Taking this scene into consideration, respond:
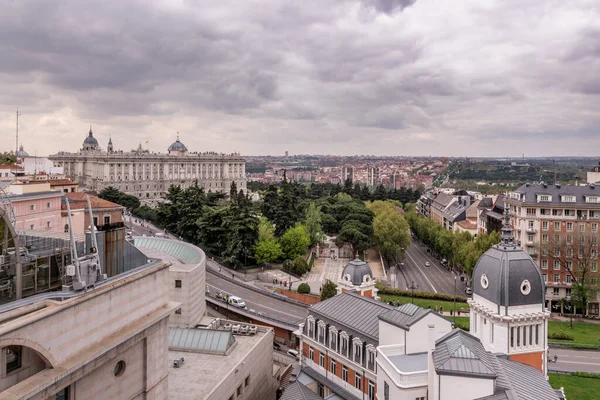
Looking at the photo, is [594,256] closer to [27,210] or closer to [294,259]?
[294,259]

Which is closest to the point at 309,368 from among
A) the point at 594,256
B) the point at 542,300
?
the point at 542,300

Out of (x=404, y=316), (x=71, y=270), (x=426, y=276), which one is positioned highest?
(x=71, y=270)

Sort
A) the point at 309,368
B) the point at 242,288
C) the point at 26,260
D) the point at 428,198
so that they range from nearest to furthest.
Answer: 1. the point at 26,260
2. the point at 309,368
3. the point at 242,288
4. the point at 428,198

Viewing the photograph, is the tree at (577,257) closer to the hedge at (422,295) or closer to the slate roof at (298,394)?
the hedge at (422,295)

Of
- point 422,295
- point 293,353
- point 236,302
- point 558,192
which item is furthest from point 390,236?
point 293,353

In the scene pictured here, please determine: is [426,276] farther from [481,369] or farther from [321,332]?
[481,369]

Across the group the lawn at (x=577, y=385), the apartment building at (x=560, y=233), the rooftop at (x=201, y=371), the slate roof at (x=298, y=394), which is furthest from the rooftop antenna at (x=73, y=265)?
the apartment building at (x=560, y=233)
